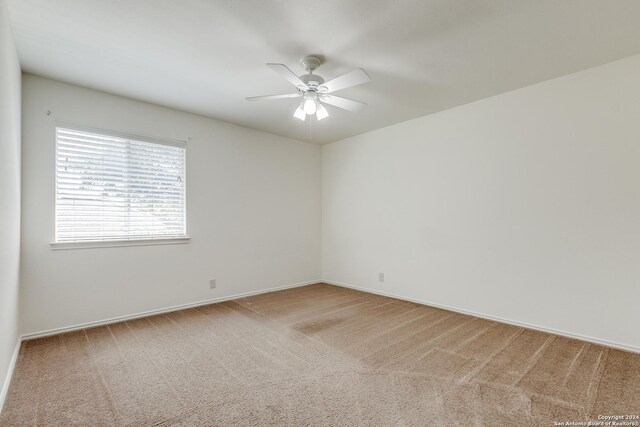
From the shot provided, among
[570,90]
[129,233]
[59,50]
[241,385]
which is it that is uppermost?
[59,50]

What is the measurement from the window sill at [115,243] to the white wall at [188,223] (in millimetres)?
→ 55

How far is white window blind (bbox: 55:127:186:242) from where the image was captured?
3076 mm

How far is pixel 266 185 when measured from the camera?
4734 millimetres

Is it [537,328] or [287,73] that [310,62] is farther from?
[537,328]

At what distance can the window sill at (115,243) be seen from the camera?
3023 millimetres

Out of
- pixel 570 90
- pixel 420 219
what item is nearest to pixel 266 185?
pixel 420 219

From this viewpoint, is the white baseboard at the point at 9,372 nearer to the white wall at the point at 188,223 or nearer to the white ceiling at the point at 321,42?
the white wall at the point at 188,223

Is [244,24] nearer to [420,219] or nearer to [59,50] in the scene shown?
[59,50]

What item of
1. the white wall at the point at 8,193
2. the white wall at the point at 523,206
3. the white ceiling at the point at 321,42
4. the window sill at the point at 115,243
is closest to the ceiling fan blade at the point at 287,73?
the white ceiling at the point at 321,42

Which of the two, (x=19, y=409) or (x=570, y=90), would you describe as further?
(x=570, y=90)

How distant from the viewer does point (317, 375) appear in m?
2.21

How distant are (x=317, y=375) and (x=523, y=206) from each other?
107 inches

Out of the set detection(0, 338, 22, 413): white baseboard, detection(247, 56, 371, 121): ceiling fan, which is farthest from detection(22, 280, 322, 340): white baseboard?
detection(247, 56, 371, 121): ceiling fan

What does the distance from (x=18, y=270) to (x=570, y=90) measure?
5.43 meters
